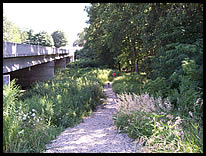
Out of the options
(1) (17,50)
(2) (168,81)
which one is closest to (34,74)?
(1) (17,50)

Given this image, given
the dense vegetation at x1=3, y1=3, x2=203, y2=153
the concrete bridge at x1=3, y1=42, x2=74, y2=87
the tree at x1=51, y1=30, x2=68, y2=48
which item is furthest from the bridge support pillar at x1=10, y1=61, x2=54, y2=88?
the tree at x1=51, y1=30, x2=68, y2=48

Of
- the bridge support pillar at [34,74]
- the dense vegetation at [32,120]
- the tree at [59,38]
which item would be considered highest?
the tree at [59,38]

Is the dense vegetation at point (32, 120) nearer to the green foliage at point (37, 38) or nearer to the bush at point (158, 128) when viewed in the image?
the bush at point (158, 128)

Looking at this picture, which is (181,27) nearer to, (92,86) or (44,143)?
(92,86)

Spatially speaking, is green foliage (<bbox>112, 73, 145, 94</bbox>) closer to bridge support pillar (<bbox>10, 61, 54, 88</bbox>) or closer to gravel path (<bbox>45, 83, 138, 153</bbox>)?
gravel path (<bbox>45, 83, 138, 153</bbox>)

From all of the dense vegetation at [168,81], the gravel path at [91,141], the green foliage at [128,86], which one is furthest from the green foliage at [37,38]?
the gravel path at [91,141]

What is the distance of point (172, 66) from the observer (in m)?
8.06

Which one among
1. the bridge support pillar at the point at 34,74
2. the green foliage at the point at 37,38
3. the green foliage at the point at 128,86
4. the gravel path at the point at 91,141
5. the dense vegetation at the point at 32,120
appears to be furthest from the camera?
the green foliage at the point at 37,38

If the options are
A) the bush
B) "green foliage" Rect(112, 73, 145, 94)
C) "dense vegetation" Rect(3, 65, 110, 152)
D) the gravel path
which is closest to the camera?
the bush

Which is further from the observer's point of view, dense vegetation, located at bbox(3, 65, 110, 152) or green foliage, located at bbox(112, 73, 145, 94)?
green foliage, located at bbox(112, 73, 145, 94)

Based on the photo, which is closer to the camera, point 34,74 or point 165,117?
point 165,117

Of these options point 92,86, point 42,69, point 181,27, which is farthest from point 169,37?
point 42,69

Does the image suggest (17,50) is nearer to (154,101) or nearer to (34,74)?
(154,101)

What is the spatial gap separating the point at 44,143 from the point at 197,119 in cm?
337
